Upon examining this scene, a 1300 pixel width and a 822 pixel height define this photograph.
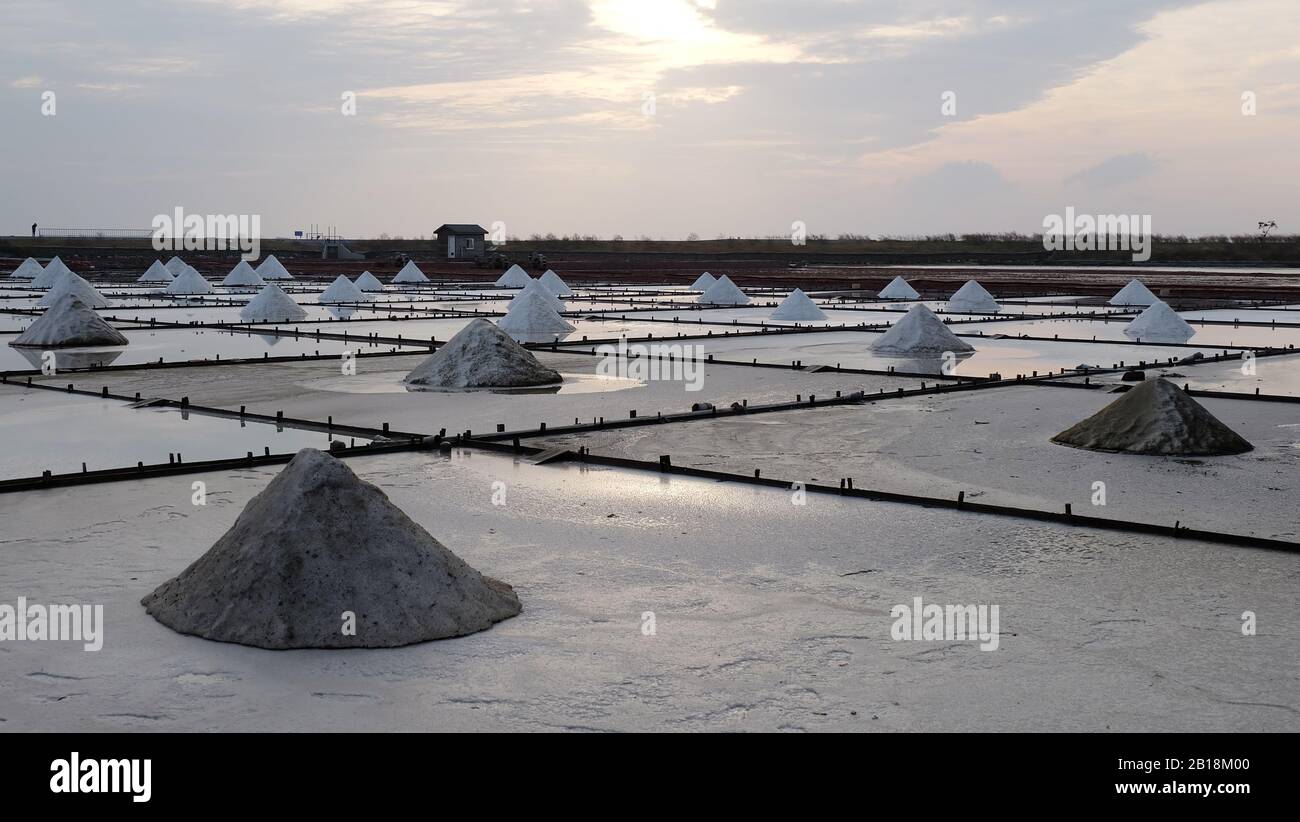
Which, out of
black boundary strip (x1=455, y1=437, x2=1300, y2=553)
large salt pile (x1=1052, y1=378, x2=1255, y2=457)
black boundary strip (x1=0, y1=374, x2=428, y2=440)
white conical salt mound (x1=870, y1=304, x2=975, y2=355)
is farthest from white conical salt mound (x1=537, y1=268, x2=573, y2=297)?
large salt pile (x1=1052, y1=378, x2=1255, y2=457)

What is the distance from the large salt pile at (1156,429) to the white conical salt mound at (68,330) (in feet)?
49.2

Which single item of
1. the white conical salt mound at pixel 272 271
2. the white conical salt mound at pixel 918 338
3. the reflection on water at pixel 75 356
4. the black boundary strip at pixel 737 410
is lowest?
the black boundary strip at pixel 737 410

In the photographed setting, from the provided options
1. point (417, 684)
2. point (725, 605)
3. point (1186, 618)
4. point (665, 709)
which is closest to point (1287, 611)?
point (1186, 618)

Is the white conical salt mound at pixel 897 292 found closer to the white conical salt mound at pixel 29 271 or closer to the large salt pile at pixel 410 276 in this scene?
the large salt pile at pixel 410 276

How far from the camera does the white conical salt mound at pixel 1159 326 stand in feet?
72.5

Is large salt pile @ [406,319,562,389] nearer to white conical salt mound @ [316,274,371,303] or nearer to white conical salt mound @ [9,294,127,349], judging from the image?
white conical salt mound @ [9,294,127,349]

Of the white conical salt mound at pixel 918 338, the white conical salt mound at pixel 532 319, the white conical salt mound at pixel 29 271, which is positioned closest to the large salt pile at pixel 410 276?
the white conical salt mound at pixel 29 271

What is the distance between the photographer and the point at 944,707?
185 inches

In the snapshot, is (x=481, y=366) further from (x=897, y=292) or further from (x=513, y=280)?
(x=513, y=280)

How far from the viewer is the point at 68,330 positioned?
776 inches

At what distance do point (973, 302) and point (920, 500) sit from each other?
22.8m

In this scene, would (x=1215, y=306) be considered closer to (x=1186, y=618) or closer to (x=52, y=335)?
(x=52, y=335)

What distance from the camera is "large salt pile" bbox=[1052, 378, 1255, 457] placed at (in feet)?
33.6

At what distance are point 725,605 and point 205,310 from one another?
2662 cm
